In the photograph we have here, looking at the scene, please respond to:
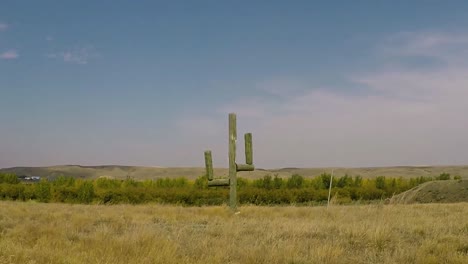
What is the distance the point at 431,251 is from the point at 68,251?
17.9 ft

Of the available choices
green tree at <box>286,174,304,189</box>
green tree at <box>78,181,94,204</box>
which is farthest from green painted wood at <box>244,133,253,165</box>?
green tree at <box>286,174,304,189</box>

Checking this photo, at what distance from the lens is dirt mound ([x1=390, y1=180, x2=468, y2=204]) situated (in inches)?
901

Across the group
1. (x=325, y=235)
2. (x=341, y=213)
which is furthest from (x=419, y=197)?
(x=325, y=235)

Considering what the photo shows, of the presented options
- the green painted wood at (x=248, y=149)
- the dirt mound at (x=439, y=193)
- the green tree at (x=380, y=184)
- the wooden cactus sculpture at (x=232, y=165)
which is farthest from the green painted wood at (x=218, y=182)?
the green tree at (x=380, y=184)

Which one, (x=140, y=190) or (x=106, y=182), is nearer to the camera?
(x=140, y=190)

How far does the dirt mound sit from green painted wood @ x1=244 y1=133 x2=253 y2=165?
11622 mm

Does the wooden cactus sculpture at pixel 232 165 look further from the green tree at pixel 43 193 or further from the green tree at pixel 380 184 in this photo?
the green tree at pixel 380 184

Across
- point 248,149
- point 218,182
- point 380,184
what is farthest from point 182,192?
point 380,184

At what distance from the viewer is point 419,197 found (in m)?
22.9

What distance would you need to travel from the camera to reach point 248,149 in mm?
14453

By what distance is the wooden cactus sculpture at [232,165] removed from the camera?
46.5ft

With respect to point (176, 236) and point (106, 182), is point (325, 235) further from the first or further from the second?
point (106, 182)

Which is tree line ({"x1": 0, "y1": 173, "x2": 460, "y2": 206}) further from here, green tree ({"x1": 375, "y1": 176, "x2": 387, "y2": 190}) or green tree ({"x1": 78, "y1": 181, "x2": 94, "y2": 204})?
green tree ({"x1": 375, "y1": 176, "x2": 387, "y2": 190})

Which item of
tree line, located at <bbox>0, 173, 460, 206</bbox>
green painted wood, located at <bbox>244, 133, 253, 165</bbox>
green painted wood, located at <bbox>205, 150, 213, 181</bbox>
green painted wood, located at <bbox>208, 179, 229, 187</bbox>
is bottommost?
tree line, located at <bbox>0, 173, 460, 206</bbox>
